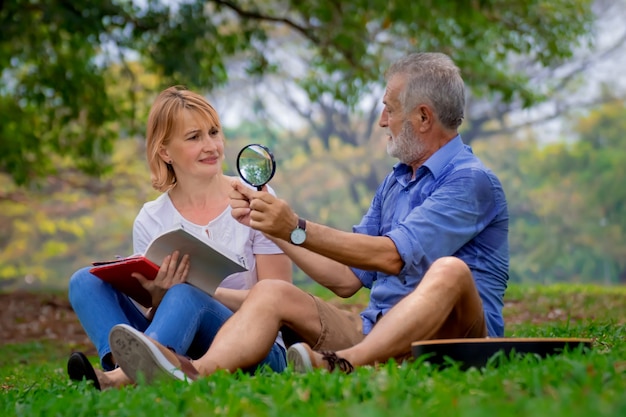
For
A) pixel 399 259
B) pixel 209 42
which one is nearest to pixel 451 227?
pixel 399 259

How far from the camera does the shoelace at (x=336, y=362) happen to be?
3824 millimetres

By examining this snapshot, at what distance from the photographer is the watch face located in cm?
414

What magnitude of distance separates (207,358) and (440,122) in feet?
5.45

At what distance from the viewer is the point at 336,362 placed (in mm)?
3830

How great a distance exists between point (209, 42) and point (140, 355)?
1066 cm

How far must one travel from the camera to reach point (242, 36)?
1452 cm

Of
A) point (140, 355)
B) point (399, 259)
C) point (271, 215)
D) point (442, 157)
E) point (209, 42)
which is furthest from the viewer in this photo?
point (209, 42)

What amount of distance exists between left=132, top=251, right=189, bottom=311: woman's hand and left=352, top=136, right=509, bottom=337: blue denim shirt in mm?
945

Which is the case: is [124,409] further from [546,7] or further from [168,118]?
[546,7]

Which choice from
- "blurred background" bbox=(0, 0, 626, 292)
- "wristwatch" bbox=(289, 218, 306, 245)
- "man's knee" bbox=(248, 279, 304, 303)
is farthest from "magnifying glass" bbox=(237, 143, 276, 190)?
"blurred background" bbox=(0, 0, 626, 292)

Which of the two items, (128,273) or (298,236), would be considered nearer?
(298,236)

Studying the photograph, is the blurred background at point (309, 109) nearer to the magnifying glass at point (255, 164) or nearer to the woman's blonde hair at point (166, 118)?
the woman's blonde hair at point (166, 118)

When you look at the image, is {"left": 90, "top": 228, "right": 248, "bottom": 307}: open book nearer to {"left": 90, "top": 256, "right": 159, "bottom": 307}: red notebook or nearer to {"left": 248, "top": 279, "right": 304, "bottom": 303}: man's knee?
{"left": 90, "top": 256, "right": 159, "bottom": 307}: red notebook

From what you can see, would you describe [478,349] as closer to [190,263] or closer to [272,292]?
[272,292]
